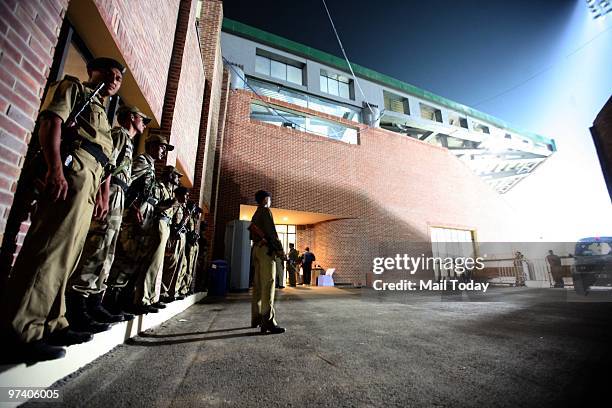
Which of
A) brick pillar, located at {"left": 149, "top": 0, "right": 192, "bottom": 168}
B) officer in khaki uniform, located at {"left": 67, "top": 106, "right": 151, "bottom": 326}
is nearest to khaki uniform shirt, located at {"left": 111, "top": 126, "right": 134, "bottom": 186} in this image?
officer in khaki uniform, located at {"left": 67, "top": 106, "right": 151, "bottom": 326}

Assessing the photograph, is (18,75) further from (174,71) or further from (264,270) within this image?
(174,71)

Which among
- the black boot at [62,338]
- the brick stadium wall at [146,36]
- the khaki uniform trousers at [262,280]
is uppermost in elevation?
the brick stadium wall at [146,36]

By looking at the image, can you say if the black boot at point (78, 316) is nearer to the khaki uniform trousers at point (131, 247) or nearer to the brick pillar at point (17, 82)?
the brick pillar at point (17, 82)

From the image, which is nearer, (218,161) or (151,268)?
(151,268)

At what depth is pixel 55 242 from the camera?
142 centimetres

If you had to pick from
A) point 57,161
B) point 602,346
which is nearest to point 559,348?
point 602,346

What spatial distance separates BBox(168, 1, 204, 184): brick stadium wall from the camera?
15.6ft

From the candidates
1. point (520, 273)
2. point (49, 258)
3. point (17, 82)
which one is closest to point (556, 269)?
point (520, 273)

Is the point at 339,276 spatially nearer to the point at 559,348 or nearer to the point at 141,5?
the point at 559,348

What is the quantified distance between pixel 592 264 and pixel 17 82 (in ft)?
36.9

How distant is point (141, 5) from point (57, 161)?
3.03m

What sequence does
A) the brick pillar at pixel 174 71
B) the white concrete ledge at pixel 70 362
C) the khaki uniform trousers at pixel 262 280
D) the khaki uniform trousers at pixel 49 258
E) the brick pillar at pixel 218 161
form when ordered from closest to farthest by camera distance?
the white concrete ledge at pixel 70 362
the khaki uniform trousers at pixel 49 258
the khaki uniform trousers at pixel 262 280
the brick pillar at pixel 174 71
the brick pillar at pixel 218 161

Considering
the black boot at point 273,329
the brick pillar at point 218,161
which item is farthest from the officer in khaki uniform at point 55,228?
the brick pillar at point 218,161

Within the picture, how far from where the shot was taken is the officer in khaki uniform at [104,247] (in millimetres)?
1914
